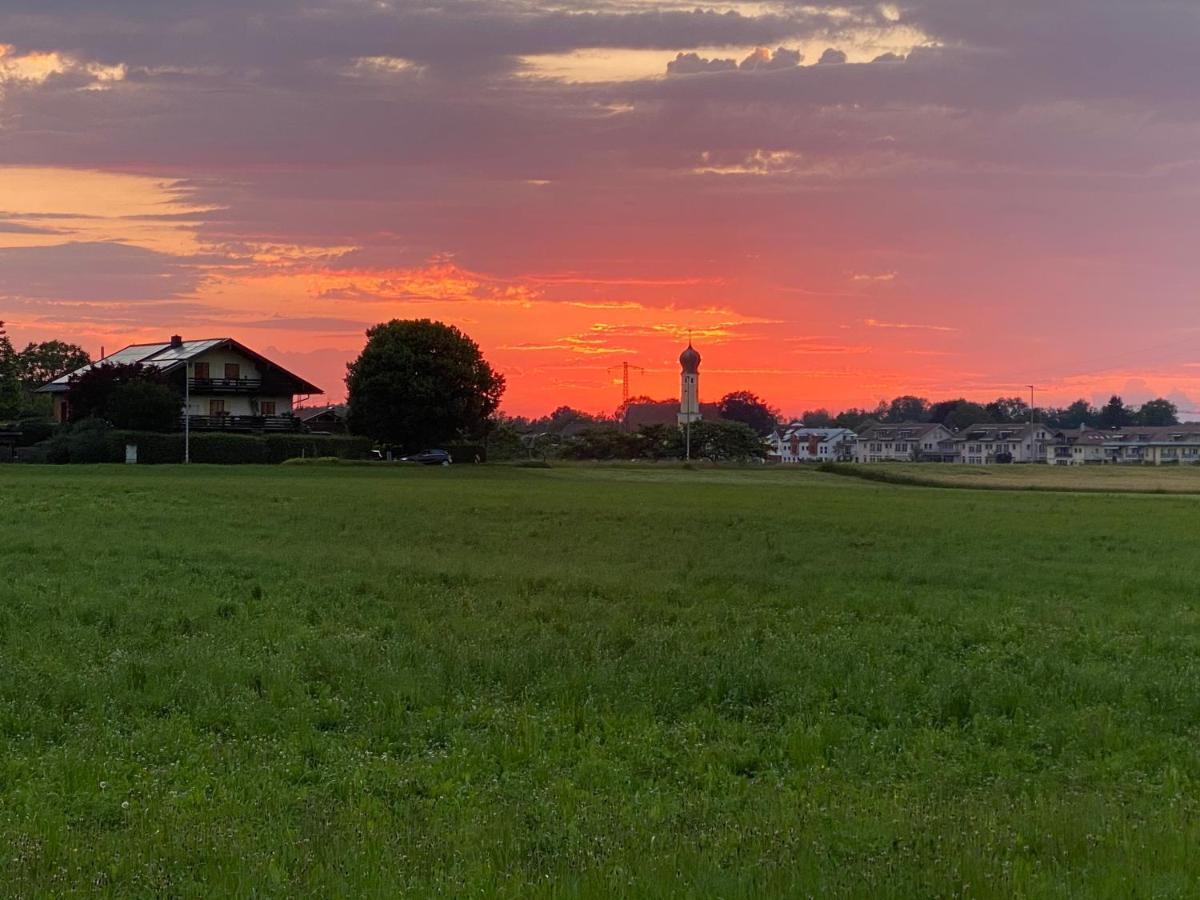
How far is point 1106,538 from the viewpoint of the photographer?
103 ft

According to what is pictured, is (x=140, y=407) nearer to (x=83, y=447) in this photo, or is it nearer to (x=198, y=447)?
(x=198, y=447)

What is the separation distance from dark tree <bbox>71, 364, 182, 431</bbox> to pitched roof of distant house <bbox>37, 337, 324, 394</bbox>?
13.1ft

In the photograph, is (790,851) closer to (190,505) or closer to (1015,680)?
(1015,680)

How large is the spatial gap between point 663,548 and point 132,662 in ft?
53.5

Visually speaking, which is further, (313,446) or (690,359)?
(690,359)

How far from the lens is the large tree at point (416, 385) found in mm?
102812

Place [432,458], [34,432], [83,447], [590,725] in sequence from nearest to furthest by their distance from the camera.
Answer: [590,725], [83,447], [34,432], [432,458]

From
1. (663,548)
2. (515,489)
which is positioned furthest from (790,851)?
(515,489)

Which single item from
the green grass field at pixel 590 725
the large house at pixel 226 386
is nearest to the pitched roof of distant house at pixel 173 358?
the large house at pixel 226 386

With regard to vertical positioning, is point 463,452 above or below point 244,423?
below

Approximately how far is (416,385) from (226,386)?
673 inches

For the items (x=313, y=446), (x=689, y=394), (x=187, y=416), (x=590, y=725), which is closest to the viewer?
(x=590, y=725)

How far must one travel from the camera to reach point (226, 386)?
334ft

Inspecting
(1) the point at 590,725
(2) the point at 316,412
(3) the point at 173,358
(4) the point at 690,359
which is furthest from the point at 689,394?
(1) the point at 590,725
